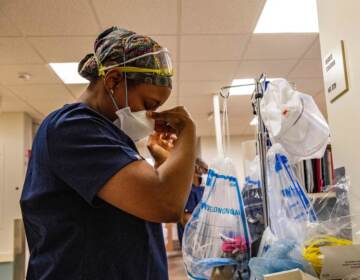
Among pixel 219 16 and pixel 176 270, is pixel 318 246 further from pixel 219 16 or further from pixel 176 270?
pixel 176 270

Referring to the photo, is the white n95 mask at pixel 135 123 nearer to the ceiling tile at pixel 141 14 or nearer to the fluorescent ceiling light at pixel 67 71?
the ceiling tile at pixel 141 14

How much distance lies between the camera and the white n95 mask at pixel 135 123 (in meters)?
0.88

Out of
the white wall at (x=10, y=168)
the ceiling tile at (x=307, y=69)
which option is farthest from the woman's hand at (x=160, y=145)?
the white wall at (x=10, y=168)

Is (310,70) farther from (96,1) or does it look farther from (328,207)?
(328,207)

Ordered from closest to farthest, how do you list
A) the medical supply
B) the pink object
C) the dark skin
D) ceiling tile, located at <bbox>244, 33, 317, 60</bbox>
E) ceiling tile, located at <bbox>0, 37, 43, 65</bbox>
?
the dark skin
the medical supply
the pink object
ceiling tile, located at <bbox>0, 37, 43, 65</bbox>
ceiling tile, located at <bbox>244, 33, 317, 60</bbox>

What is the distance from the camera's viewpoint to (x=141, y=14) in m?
2.46

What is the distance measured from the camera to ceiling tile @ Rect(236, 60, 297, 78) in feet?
11.1

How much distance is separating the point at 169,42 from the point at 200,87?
1.18 metres

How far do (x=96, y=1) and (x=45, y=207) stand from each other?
1.88 meters

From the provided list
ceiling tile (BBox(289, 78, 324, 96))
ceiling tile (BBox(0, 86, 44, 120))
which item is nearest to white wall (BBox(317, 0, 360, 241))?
ceiling tile (BBox(289, 78, 324, 96))

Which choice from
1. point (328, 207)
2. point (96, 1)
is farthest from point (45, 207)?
point (96, 1)

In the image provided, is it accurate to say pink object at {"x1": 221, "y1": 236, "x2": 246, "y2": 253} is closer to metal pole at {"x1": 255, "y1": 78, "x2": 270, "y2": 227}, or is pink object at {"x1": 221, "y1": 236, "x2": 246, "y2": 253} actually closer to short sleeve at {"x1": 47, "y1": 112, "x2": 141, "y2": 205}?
metal pole at {"x1": 255, "y1": 78, "x2": 270, "y2": 227}

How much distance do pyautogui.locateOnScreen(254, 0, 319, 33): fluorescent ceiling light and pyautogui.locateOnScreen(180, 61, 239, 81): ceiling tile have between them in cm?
69

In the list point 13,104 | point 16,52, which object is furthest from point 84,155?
point 13,104
